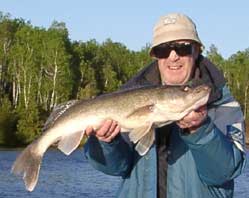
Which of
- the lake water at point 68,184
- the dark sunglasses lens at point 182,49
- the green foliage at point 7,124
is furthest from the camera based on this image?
the green foliage at point 7,124

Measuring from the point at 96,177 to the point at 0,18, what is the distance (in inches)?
1644

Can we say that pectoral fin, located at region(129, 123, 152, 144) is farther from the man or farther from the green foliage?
the green foliage

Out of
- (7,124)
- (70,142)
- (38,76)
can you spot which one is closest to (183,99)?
(70,142)

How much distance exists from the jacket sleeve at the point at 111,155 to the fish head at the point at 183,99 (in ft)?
1.44

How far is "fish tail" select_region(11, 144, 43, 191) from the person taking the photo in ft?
16.0

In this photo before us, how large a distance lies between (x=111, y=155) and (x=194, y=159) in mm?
586

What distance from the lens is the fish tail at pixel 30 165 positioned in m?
4.88

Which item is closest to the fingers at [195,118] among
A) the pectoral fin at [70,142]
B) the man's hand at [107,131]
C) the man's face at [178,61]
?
the man's face at [178,61]

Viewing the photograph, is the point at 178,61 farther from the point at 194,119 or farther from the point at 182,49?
the point at 194,119

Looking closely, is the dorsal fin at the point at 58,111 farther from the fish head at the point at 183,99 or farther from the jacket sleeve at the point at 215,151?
the jacket sleeve at the point at 215,151

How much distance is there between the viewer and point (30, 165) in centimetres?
488

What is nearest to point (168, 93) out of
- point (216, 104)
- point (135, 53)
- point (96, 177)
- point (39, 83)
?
point (216, 104)

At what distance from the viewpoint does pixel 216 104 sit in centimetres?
455

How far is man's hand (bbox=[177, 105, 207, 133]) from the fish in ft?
0.11
